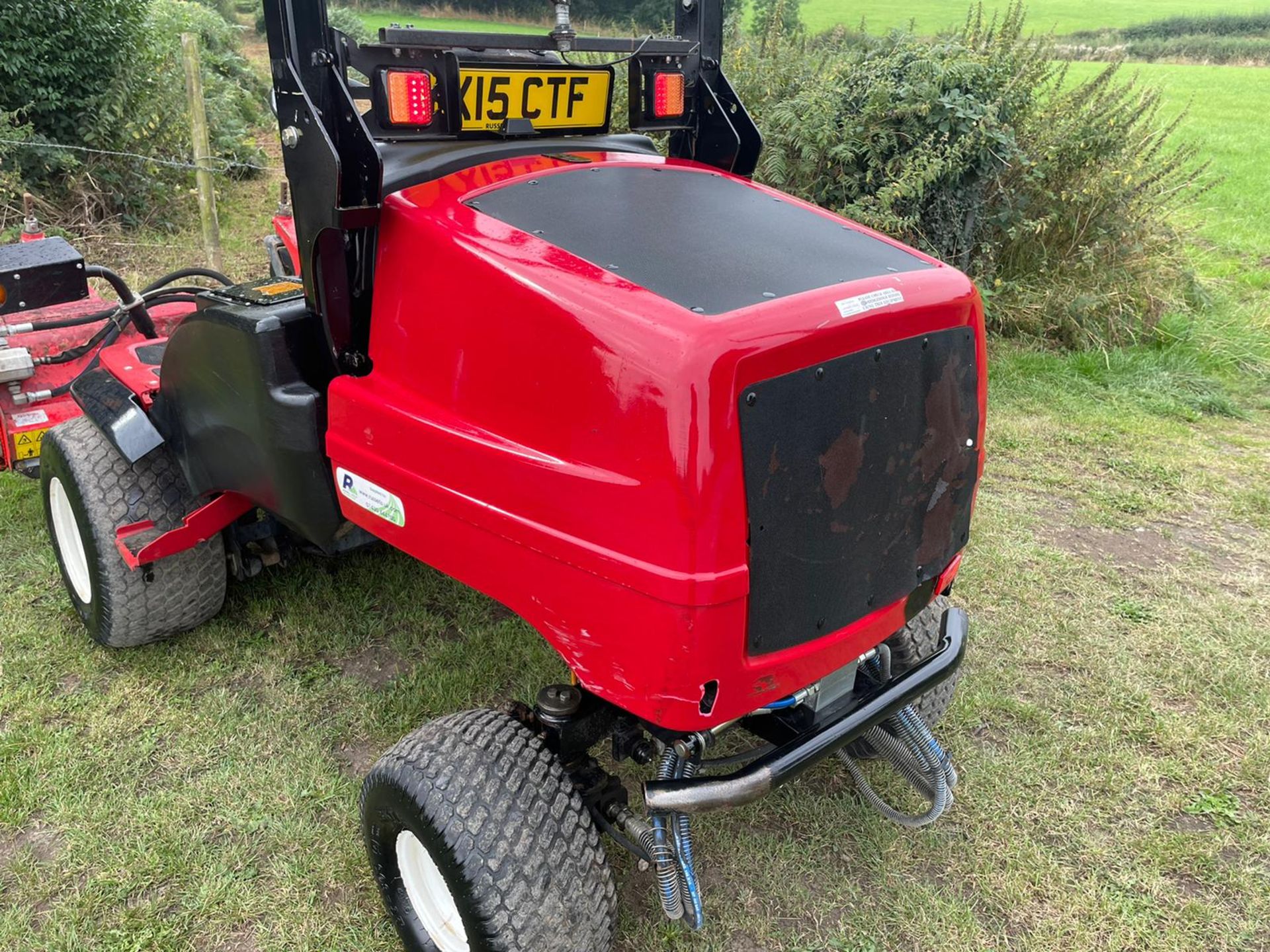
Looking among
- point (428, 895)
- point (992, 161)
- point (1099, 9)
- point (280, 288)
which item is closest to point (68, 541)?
point (280, 288)

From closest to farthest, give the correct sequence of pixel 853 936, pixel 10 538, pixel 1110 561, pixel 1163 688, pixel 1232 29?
pixel 853 936 → pixel 1163 688 → pixel 10 538 → pixel 1110 561 → pixel 1232 29

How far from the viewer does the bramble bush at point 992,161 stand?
5547 millimetres

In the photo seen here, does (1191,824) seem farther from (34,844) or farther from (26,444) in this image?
(26,444)

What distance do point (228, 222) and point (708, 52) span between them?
6.38 metres

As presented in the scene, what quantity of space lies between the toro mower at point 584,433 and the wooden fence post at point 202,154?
4.23 m

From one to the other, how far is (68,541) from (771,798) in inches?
90.1

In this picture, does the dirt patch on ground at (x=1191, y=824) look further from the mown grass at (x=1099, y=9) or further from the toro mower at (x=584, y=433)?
the mown grass at (x=1099, y=9)

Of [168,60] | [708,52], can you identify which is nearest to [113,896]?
[708,52]

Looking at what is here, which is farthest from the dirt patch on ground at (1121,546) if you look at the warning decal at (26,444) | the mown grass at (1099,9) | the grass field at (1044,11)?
the mown grass at (1099,9)

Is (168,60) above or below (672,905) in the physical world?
above

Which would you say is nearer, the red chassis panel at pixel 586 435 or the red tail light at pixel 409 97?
the red chassis panel at pixel 586 435

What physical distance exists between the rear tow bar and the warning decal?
2893 mm

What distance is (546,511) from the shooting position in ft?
5.71

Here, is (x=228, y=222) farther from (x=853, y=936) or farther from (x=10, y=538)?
(x=853, y=936)
